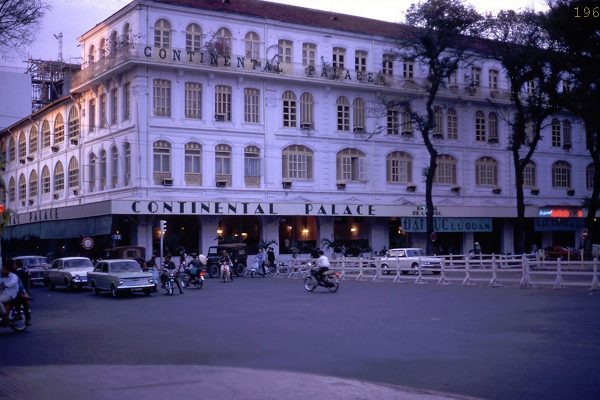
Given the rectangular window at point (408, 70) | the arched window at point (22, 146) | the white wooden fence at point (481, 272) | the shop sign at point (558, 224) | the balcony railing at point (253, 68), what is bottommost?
the white wooden fence at point (481, 272)

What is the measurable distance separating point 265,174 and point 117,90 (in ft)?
36.3

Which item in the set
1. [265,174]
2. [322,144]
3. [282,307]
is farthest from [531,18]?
[282,307]

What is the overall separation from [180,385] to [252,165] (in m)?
39.6

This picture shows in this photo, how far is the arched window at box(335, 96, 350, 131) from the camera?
53.0m

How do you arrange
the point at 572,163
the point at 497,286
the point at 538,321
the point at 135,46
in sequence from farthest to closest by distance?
the point at 572,163 < the point at 135,46 < the point at 497,286 < the point at 538,321

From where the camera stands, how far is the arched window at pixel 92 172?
51.3 metres

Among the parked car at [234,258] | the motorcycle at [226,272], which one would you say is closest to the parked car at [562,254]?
the parked car at [234,258]

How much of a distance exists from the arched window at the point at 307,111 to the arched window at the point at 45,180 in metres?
21.8

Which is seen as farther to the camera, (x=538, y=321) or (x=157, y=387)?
(x=538, y=321)

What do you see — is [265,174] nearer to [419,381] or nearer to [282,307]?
[282,307]

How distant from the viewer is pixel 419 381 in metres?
10.3

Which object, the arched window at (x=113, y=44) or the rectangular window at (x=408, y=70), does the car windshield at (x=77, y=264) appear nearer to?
the arched window at (x=113, y=44)

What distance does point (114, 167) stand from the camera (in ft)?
160

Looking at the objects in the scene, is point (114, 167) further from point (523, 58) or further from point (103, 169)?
point (523, 58)
